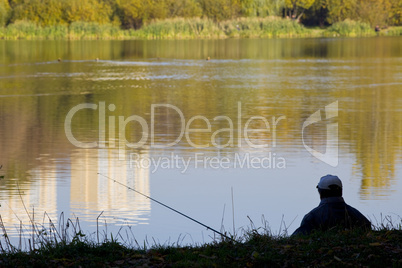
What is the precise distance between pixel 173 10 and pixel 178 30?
1019 cm

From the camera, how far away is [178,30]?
72.9 metres

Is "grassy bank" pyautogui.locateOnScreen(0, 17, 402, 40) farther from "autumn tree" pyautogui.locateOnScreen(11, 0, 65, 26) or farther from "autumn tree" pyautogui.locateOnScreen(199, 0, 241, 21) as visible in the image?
"autumn tree" pyautogui.locateOnScreen(199, 0, 241, 21)

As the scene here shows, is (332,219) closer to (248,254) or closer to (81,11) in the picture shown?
(248,254)

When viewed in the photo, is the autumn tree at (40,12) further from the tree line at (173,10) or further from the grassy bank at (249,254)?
the grassy bank at (249,254)

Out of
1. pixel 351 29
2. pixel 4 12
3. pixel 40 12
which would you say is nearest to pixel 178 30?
pixel 40 12

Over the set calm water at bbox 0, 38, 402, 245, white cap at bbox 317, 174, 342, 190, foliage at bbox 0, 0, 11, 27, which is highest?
foliage at bbox 0, 0, 11, 27

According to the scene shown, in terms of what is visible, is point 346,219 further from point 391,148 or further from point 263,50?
point 263,50

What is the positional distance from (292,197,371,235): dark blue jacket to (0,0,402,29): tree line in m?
71.0

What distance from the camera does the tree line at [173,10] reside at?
7669 centimetres

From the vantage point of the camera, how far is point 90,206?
10.9 m

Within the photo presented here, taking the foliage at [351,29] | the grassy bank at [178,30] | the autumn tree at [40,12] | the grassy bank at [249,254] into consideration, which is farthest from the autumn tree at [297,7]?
the grassy bank at [249,254]

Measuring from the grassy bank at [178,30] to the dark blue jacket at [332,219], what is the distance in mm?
66627

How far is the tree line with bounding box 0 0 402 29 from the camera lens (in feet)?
252

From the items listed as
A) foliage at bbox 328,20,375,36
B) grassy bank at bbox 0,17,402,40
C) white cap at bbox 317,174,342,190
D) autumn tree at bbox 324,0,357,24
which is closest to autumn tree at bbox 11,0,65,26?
grassy bank at bbox 0,17,402,40
